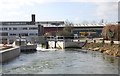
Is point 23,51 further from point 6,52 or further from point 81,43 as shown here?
point 6,52

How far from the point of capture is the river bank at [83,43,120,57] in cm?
5797

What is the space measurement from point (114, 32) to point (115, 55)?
26902mm

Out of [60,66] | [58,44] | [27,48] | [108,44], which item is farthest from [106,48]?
[60,66]

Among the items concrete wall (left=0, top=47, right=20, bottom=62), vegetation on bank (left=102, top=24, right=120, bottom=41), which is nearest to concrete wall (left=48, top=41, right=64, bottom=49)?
vegetation on bank (left=102, top=24, right=120, bottom=41)

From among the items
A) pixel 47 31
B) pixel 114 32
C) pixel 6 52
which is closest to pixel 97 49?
pixel 114 32

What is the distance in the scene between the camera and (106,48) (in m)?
66.9

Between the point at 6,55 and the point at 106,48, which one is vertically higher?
the point at 106,48

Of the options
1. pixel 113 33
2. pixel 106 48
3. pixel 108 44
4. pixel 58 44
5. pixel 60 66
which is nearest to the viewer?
pixel 60 66

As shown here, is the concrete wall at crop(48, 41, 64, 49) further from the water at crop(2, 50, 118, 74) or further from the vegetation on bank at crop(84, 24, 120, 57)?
the water at crop(2, 50, 118, 74)

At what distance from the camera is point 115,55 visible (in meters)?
55.1

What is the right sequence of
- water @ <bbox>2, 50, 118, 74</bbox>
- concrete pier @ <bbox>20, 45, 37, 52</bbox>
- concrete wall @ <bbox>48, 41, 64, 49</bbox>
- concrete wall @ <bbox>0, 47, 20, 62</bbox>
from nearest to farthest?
water @ <bbox>2, 50, 118, 74</bbox> → concrete wall @ <bbox>0, 47, 20, 62</bbox> → concrete pier @ <bbox>20, 45, 37, 52</bbox> → concrete wall @ <bbox>48, 41, 64, 49</bbox>

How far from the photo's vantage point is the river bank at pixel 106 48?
57969mm

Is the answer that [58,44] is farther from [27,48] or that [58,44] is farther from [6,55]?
[6,55]

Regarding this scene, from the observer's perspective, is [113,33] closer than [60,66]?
No
